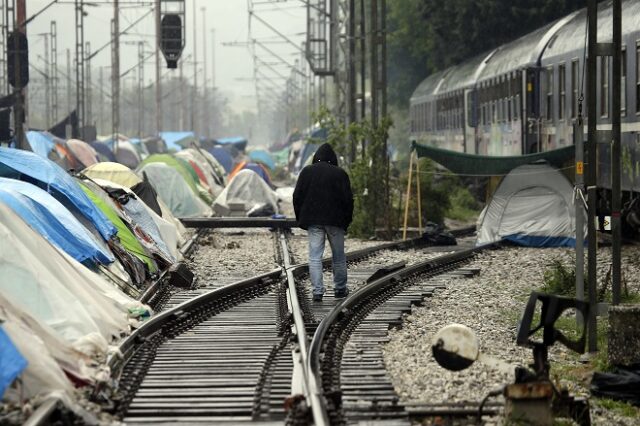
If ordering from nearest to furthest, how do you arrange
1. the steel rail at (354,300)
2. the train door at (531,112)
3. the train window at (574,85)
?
the steel rail at (354,300), the train window at (574,85), the train door at (531,112)

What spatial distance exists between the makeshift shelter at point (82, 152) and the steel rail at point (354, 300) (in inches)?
919

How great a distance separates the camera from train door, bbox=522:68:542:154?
2988 cm

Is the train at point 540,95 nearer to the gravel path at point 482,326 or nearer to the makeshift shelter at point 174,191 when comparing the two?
the gravel path at point 482,326

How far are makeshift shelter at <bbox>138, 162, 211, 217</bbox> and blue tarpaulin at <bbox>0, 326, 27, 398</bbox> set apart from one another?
26583 mm

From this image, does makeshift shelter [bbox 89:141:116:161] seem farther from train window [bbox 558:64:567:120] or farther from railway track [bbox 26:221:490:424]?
railway track [bbox 26:221:490:424]

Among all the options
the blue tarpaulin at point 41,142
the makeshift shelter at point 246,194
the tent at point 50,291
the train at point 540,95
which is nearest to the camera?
the tent at point 50,291

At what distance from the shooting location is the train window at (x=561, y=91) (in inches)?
1057

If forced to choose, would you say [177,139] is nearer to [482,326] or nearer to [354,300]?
[354,300]

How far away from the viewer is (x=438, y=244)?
26891mm

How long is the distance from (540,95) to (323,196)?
1488cm

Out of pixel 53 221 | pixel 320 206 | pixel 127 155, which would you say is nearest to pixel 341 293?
pixel 320 206

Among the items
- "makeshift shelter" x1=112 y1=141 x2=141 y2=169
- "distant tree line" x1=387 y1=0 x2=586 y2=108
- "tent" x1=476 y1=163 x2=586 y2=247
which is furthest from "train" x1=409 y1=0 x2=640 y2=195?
"makeshift shelter" x1=112 y1=141 x2=141 y2=169

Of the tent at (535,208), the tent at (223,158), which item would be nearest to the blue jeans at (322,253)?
the tent at (535,208)

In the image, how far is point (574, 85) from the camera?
25656mm
